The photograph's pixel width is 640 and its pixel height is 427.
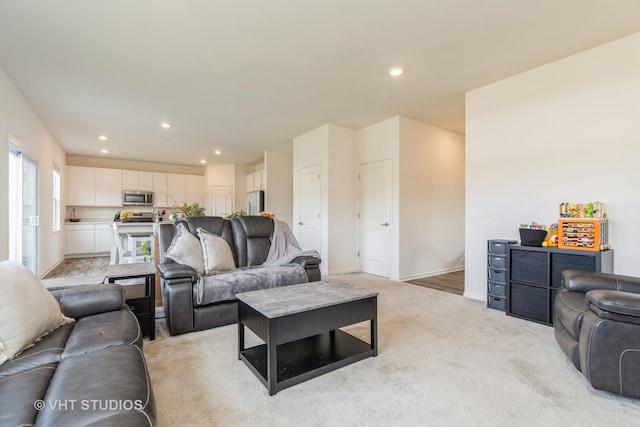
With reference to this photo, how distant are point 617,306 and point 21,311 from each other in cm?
306

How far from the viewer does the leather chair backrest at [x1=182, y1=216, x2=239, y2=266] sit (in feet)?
11.1

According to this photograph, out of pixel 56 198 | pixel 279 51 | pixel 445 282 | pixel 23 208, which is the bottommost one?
pixel 445 282

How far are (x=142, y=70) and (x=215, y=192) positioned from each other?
6038mm

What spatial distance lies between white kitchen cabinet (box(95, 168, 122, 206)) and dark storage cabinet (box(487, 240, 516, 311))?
8550 millimetres

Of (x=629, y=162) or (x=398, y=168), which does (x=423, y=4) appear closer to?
(x=629, y=162)

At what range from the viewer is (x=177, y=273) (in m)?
2.65

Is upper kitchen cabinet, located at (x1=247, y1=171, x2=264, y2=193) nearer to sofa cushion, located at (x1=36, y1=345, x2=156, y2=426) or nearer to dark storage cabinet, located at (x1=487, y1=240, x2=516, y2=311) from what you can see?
dark storage cabinet, located at (x1=487, y1=240, x2=516, y2=311)

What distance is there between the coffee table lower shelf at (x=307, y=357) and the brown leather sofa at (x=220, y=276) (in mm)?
714

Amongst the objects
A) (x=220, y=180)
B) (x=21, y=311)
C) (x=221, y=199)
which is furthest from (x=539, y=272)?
(x=220, y=180)

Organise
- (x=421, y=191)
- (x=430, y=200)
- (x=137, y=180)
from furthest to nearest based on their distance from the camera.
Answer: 1. (x=137, y=180)
2. (x=430, y=200)
3. (x=421, y=191)

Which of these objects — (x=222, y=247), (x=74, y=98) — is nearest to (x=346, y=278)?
(x=222, y=247)

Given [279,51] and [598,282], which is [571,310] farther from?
[279,51]

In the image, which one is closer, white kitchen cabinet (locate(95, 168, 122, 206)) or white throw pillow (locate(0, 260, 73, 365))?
white throw pillow (locate(0, 260, 73, 365))

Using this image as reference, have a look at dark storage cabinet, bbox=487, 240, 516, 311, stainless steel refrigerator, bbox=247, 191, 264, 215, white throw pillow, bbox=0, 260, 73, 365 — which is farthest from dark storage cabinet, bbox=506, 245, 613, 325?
stainless steel refrigerator, bbox=247, 191, 264, 215
